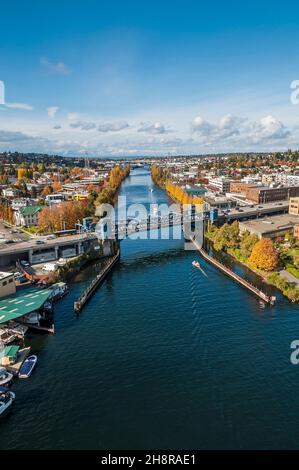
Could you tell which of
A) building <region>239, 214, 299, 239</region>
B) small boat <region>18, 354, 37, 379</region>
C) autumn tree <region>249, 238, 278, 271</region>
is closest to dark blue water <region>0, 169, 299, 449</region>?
small boat <region>18, 354, 37, 379</region>

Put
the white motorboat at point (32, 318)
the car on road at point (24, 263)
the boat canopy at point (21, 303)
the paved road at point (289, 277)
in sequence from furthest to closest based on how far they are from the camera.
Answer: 1. the car on road at point (24, 263)
2. the paved road at point (289, 277)
3. the white motorboat at point (32, 318)
4. the boat canopy at point (21, 303)

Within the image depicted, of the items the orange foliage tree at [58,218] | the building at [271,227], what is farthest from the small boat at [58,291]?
the building at [271,227]

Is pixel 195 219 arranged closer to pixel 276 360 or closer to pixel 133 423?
pixel 276 360

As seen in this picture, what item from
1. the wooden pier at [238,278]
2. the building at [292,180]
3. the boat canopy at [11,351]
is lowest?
the boat canopy at [11,351]

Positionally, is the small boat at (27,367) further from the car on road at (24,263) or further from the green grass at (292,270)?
the green grass at (292,270)

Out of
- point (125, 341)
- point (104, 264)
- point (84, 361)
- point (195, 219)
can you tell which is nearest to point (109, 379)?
point (84, 361)

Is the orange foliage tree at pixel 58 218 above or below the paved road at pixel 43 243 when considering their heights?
above

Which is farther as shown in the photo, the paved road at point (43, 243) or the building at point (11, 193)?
the building at point (11, 193)
